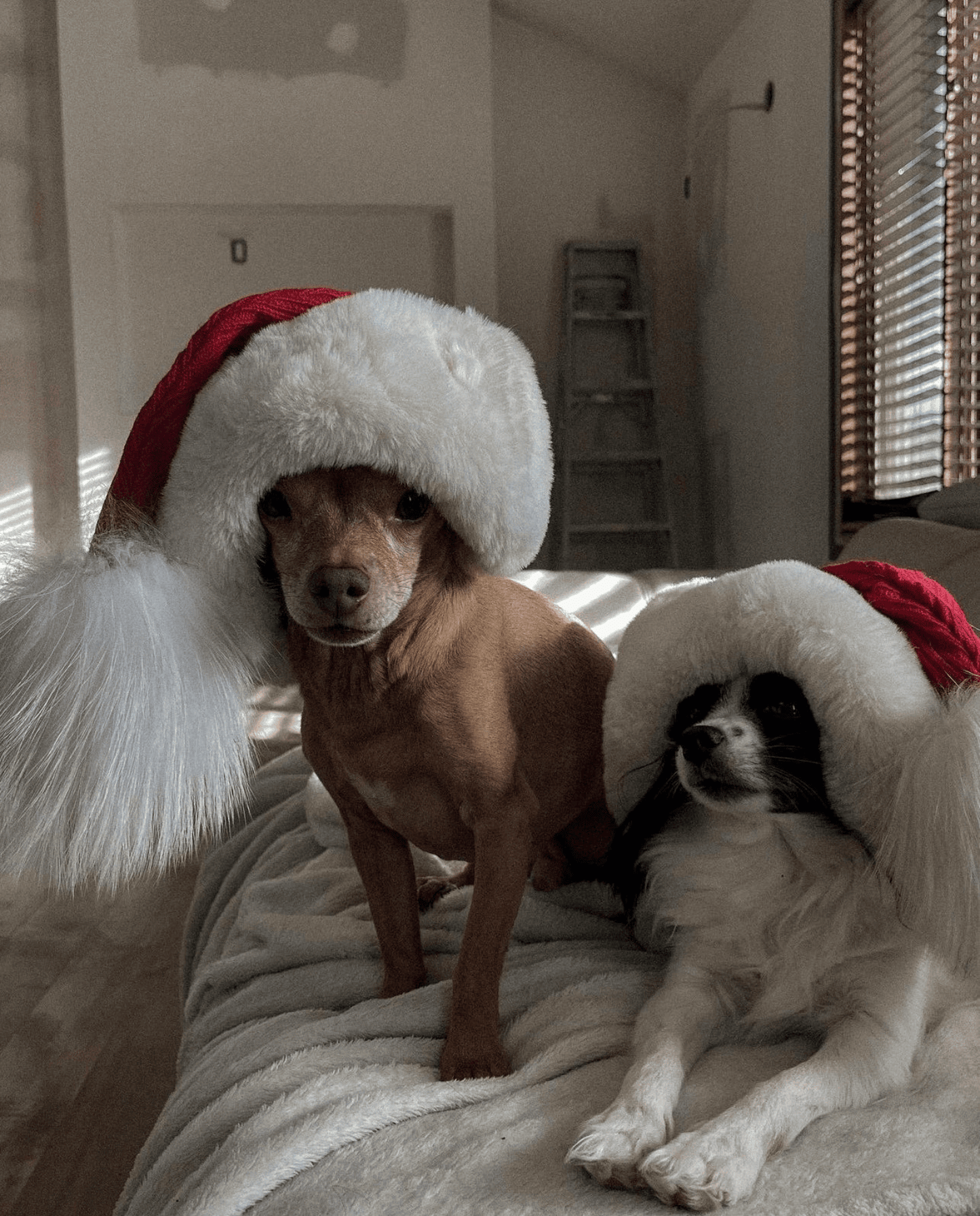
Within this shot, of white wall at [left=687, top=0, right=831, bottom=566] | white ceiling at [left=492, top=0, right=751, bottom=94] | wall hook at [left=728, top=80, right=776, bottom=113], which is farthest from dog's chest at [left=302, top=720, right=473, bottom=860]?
white ceiling at [left=492, top=0, right=751, bottom=94]

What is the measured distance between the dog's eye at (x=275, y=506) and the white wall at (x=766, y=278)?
234 centimetres

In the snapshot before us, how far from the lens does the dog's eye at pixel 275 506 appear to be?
858 millimetres

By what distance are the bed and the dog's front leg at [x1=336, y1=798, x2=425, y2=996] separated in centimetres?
3

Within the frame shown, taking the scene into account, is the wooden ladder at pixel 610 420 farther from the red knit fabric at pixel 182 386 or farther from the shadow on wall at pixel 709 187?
the red knit fabric at pixel 182 386

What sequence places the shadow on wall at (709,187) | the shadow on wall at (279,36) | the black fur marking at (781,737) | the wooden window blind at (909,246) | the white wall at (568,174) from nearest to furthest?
the black fur marking at (781,737)
the wooden window blind at (909,246)
the shadow on wall at (709,187)
the shadow on wall at (279,36)
the white wall at (568,174)

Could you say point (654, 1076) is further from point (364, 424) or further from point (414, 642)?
point (364, 424)

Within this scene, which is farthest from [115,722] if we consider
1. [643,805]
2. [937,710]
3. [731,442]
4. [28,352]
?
[28,352]

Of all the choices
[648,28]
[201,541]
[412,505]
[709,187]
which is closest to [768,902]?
[412,505]

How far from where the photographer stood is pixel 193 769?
836 mm

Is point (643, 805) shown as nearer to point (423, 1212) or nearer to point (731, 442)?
point (423, 1212)

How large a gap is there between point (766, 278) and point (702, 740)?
2945mm

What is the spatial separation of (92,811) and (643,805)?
1.63 ft

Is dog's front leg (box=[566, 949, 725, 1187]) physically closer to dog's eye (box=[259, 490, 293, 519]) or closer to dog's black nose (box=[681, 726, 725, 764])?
dog's black nose (box=[681, 726, 725, 764])

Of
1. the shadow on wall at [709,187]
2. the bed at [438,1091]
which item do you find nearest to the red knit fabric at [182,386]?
the bed at [438,1091]
